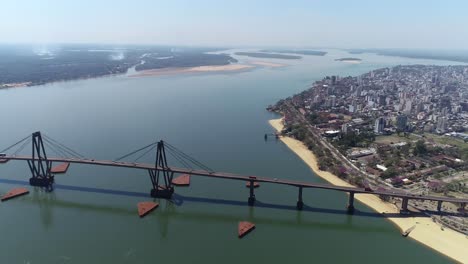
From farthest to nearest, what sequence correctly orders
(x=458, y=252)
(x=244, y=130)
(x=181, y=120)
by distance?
(x=181, y=120) → (x=244, y=130) → (x=458, y=252)

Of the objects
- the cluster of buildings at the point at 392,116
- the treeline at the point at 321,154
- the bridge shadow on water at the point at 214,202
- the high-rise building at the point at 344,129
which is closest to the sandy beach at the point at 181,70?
the cluster of buildings at the point at 392,116

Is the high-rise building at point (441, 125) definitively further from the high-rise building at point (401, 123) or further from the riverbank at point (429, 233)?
the riverbank at point (429, 233)

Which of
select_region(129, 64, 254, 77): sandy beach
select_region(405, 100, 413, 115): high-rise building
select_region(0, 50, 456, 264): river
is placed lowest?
select_region(0, 50, 456, 264): river

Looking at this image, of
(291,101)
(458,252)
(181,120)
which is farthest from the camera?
(291,101)

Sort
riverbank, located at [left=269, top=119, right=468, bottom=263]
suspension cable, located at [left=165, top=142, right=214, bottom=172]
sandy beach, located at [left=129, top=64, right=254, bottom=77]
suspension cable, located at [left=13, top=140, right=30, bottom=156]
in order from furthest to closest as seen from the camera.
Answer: sandy beach, located at [left=129, top=64, right=254, bottom=77] → suspension cable, located at [left=13, top=140, right=30, bottom=156] → suspension cable, located at [left=165, top=142, right=214, bottom=172] → riverbank, located at [left=269, top=119, right=468, bottom=263]

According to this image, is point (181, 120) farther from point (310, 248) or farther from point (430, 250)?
point (430, 250)

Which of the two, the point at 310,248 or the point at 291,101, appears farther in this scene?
the point at 291,101

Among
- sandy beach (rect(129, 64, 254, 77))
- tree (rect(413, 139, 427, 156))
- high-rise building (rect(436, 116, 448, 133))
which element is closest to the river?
tree (rect(413, 139, 427, 156))

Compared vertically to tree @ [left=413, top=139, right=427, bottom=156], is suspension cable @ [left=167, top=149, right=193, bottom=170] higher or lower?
lower

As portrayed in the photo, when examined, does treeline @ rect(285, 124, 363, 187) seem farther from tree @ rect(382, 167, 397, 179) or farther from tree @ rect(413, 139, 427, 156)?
tree @ rect(413, 139, 427, 156)

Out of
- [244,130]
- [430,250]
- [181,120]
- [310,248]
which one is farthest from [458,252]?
[181,120]

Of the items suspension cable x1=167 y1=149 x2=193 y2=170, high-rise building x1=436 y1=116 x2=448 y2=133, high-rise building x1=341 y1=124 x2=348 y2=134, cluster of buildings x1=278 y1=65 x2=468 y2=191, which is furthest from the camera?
high-rise building x1=436 y1=116 x2=448 y2=133
